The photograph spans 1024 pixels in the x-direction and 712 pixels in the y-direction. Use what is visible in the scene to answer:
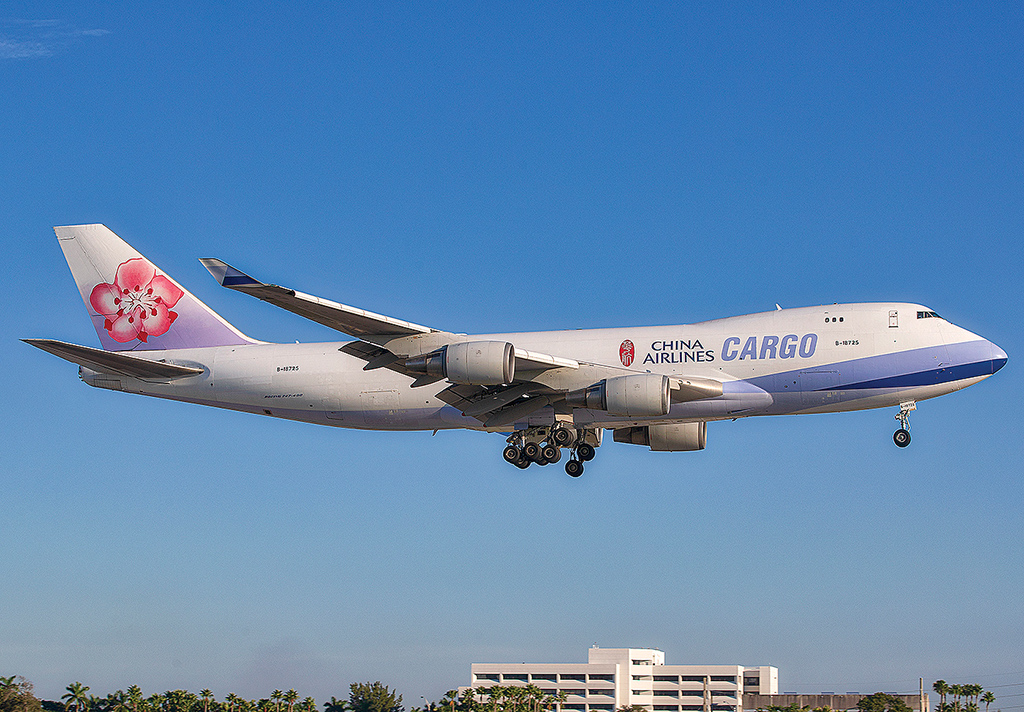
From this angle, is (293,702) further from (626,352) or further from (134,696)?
(626,352)

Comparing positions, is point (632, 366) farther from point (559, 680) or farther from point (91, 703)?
point (559, 680)

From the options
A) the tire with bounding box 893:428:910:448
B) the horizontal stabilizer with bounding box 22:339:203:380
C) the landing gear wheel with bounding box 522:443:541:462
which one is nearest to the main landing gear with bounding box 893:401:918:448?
the tire with bounding box 893:428:910:448

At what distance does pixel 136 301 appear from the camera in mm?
46812

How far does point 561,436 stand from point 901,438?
12343 mm

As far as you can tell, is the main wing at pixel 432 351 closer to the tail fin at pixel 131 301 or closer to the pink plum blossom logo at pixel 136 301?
the tail fin at pixel 131 301

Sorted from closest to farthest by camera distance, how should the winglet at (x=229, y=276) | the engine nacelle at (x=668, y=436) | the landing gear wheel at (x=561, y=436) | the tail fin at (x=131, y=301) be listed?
1. the winglet at (x=229, y=276)
2. the landing gear wheel at (x=561, y=436)
3. the engine nacelle at (x=668, y=436)
4. the tail fin at (x=131, y=301)

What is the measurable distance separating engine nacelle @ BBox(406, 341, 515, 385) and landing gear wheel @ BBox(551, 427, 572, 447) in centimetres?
616

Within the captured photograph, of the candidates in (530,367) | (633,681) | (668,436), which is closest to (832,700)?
(633,681)

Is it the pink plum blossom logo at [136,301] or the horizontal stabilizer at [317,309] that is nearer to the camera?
the horizontal stabilizer at [317,309]

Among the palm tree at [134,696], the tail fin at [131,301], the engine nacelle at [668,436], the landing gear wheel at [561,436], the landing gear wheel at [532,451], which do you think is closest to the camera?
the landing gear wheel at [561,436]

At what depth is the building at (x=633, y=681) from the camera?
131 m

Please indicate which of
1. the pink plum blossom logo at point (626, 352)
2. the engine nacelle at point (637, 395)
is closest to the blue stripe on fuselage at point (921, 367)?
the engine nacelle at point (637, 395)

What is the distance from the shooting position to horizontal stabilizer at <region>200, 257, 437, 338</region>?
33688 millimetres

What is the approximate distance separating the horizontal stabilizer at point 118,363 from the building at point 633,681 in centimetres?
9447
